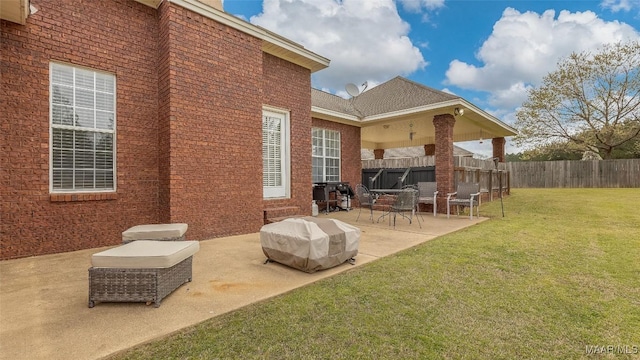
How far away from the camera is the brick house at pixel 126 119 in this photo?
14.4 ft

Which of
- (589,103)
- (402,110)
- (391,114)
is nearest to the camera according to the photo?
(402,110)

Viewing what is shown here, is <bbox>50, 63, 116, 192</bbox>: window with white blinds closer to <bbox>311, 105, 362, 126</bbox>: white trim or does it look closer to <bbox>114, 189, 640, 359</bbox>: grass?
<bbox>114, 189, 640, 359</bbox>: grass

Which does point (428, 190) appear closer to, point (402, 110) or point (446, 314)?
point (402, 110)

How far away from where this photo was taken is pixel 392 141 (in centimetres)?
1817

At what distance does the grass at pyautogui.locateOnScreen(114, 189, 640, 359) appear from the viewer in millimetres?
2078

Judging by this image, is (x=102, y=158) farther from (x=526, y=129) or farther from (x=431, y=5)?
(x=526, y=129)

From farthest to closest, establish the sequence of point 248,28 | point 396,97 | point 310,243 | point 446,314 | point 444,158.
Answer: point 396,97 → point 444,158 → point 248,28 → point 310,243 → point 446,314

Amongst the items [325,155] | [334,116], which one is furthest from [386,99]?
[325,155]

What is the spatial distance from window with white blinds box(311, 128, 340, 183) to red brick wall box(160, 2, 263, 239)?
4296 millimetres

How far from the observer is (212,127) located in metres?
5.83

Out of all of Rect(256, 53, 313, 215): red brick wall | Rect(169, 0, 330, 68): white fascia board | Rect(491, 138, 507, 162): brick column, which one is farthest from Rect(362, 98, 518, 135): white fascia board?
Rect(491, 138, 507, 162): brick column

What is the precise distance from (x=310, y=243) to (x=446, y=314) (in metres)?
1.64

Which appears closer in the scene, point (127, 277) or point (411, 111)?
point (127, 277)

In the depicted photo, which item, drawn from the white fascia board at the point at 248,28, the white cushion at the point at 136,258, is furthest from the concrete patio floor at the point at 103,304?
the white fascia board at the point at 248,28
